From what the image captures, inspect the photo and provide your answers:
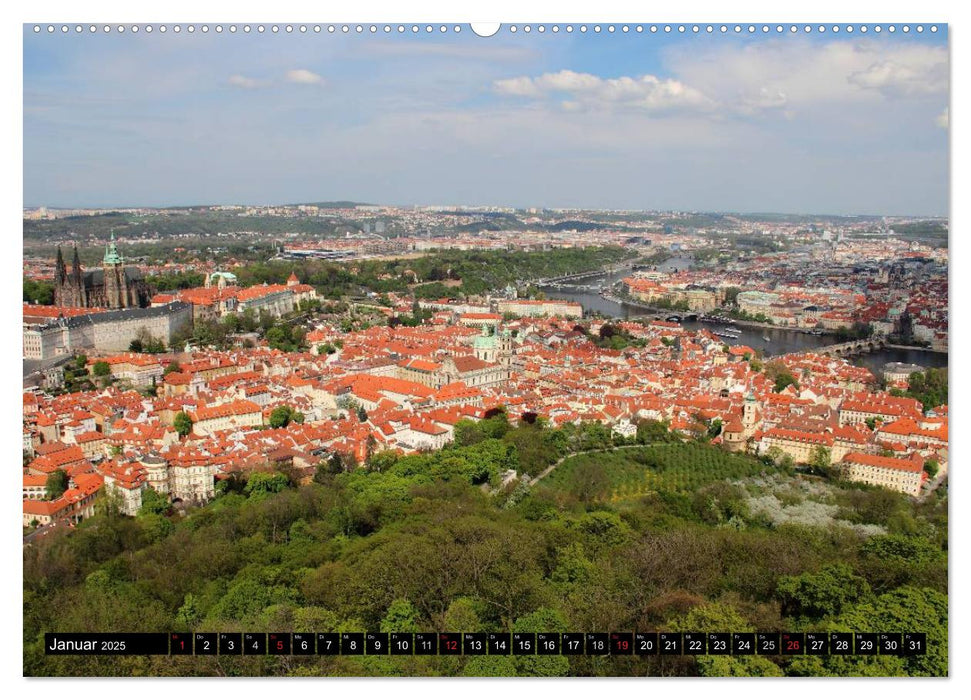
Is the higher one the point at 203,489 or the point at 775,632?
the point at 775,632

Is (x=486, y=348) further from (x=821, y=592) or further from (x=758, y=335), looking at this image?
(x=821, y=592)

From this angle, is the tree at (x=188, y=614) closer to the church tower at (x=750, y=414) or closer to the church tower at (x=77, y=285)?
the church tower at (x=750, y=414)

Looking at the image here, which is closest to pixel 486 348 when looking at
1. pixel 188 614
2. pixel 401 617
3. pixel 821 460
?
pixel 821 460

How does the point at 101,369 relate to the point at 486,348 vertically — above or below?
above

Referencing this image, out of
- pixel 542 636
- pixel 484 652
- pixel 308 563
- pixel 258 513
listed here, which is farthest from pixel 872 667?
pixel 258 513

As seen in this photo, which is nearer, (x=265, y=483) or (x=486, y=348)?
(x=265, y=483)

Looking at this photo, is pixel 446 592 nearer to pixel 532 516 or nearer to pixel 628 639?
pixel 628 639
